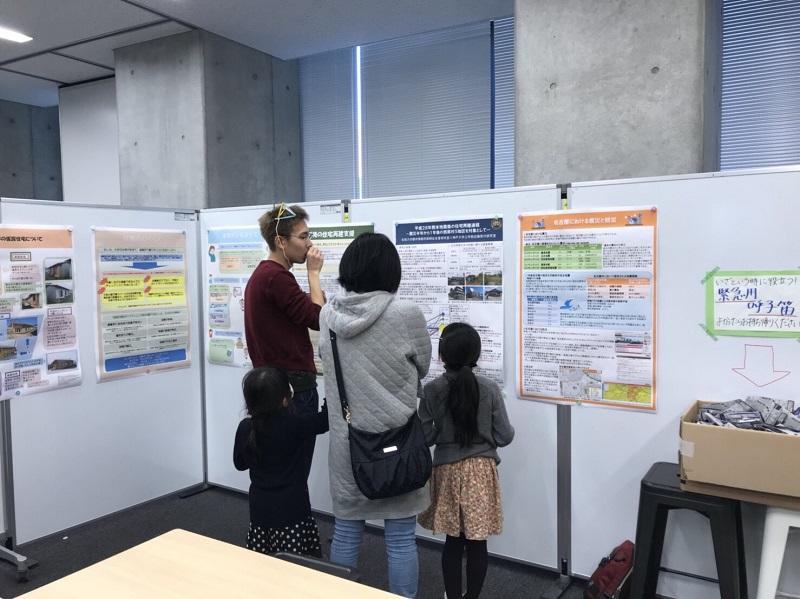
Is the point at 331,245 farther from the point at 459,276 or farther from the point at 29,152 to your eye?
the point at 29,152

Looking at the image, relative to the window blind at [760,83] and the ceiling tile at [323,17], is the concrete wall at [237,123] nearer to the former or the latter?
the ceiling tile at [323,17]

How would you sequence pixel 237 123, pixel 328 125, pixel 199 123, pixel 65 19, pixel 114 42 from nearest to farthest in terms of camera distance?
1. pixel 65 19
2. pixel 199 123
3. pixel 114 42
4. pixel 237 123
5. pixel 328 125

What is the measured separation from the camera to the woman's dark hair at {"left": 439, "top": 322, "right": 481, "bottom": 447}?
6.79 ft

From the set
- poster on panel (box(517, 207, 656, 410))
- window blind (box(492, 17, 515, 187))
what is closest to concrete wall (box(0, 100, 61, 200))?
window blind (box(492, 17, 515, 187))

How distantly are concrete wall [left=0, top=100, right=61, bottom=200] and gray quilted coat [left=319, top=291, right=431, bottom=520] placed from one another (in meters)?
5.77

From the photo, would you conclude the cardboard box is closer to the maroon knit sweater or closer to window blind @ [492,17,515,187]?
the maroon knit sweater

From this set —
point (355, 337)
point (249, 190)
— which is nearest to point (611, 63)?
point (355, 337)

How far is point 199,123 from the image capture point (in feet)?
14.2

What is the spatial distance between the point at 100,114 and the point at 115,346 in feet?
10.2

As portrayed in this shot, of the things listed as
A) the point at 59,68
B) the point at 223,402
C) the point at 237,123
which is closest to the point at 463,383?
the point at 223,402

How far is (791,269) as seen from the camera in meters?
2.03

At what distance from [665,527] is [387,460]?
1122 millimetres

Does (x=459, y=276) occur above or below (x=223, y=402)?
above

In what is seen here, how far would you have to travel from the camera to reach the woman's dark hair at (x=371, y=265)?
1.82 m
